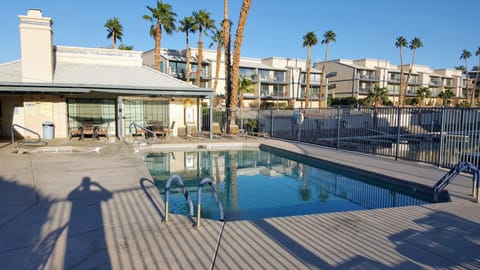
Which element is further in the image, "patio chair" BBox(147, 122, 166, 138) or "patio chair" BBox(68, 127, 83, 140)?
"patio chair" BBox(147, 122, 166, 138)

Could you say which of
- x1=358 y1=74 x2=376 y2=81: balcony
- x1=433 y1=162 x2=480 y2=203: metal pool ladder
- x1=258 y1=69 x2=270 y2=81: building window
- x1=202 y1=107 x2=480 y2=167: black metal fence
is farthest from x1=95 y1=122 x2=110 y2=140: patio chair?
x1=358 y1=74 x2=376 y2=81: balcony

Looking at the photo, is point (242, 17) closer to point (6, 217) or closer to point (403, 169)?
point (403, 169)

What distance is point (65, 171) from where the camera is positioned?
344 inches

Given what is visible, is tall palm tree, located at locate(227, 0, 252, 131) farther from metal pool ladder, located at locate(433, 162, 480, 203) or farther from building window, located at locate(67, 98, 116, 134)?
metal pool ladder, located at locate(433, 162, 480, 203)

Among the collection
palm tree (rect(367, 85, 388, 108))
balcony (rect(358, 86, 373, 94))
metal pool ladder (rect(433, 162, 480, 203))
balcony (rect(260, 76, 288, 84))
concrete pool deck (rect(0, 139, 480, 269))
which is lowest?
concrete pool deck (rect(0, 139, 480, 269))

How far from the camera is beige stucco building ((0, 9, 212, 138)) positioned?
49.6 ft

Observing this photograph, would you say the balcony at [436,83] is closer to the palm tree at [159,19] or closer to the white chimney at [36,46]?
the palm tree at [159,19]

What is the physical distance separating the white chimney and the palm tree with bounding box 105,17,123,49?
66.0 feet

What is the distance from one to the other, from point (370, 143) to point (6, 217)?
15.4m

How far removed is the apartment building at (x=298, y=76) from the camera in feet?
159

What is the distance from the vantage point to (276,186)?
9.41 metres

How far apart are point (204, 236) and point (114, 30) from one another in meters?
35.3

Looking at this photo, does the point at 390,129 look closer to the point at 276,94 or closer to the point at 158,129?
the point at 158,129

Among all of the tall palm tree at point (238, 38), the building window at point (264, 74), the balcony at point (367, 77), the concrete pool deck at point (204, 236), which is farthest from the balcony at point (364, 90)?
the concrete pool deck at point (204, 236)
